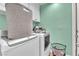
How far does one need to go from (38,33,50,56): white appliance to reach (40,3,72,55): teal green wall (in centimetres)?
5

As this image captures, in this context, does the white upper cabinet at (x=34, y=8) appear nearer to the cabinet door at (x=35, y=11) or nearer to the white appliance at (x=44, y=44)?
the cabinet door at (x=35, y=11)

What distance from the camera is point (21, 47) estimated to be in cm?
78

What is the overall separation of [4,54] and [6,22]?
26 cm

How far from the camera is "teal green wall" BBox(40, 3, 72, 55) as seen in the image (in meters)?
0.92

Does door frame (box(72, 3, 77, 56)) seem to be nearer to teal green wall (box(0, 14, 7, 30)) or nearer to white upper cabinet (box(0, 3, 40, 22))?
white upper cabinet (box(0, 3, 40, 22))

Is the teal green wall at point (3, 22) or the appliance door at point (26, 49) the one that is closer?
the appliance door at point (26, 49)

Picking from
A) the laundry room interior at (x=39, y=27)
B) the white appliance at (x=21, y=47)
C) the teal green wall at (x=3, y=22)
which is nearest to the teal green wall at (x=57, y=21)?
the laundry room interior at (x=39, y=27)

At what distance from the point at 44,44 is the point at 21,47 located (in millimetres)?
278

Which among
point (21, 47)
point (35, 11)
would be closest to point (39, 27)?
point (35, 11)

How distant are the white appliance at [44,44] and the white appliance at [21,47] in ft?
0.13

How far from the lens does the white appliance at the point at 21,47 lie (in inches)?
26.8

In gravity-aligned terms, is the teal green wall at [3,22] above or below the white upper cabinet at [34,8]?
below

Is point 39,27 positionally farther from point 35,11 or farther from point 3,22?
point 3,22

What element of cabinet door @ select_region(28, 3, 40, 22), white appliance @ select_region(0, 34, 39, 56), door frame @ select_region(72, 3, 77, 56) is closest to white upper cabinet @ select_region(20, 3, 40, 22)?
cabinet door @ select_region(28, 3, 40, 22)
